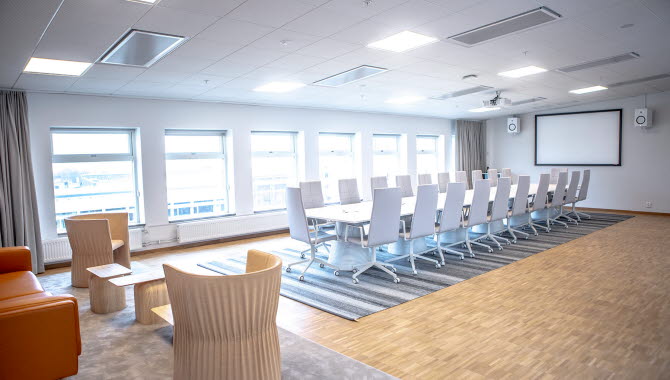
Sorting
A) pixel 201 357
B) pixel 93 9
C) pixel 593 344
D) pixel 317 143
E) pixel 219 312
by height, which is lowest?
pixel 593 344

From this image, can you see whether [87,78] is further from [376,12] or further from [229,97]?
[376,12]

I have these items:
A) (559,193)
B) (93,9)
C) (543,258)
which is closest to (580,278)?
(543,258)

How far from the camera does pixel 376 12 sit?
11.0 ft

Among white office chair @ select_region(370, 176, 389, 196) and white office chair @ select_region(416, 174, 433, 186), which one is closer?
white office chair @ select_region(370, 176, 389, 196)

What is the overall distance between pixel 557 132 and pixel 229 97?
8.42 meters

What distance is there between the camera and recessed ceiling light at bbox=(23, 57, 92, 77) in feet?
14.3

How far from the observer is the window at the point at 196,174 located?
7.39m

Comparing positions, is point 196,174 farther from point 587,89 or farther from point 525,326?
point 587,89

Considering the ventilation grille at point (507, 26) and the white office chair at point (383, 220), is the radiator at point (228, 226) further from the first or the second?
the ventilation grille at point (507, 26)

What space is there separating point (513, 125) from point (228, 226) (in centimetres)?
826

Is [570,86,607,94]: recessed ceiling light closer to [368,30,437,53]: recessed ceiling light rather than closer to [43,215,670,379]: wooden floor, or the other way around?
[43,215,670,379]: wooden floor

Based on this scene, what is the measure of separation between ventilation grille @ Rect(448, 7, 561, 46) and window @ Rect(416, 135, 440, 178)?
7225 mm

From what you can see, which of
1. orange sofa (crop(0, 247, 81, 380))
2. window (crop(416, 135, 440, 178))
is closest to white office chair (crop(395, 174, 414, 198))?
window (crop(416, 135, 440, 178))

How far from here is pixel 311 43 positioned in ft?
13.6
